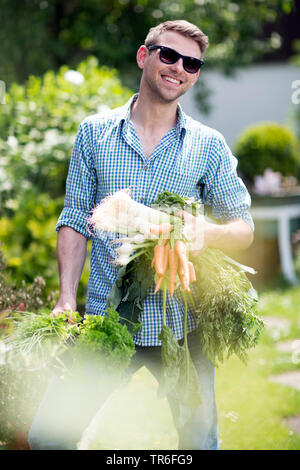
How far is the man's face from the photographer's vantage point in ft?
7.59

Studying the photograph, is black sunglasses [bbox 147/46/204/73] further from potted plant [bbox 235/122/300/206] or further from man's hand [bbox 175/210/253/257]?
potted plant [bbox 235/122/300/206]

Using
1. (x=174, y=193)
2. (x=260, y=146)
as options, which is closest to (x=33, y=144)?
(x=174, y=193)

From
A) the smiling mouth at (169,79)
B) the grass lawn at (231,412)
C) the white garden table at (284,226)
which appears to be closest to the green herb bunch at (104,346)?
the smiling mouth at (169,79)

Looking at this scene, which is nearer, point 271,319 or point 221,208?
point 221,208

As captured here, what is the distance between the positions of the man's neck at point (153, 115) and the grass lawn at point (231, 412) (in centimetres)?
137

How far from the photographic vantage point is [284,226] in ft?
26.0

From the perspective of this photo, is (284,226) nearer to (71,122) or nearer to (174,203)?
(71,122)

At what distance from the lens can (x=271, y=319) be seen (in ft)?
20.4

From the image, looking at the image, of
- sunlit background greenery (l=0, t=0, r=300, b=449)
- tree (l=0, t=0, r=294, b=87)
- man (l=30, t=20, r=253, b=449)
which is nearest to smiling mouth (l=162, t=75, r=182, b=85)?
man (l=30, t=20, r=253, b=449)

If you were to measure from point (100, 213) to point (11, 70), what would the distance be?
7154 millimetres

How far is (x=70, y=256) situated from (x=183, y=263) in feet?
1.84

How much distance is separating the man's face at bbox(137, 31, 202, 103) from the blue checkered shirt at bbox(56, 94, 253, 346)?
0.18 metres

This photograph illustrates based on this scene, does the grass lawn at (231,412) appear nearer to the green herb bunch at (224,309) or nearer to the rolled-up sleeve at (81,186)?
the green herb bunch at (224,309)

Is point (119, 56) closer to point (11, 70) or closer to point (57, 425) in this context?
point (11, 70)
